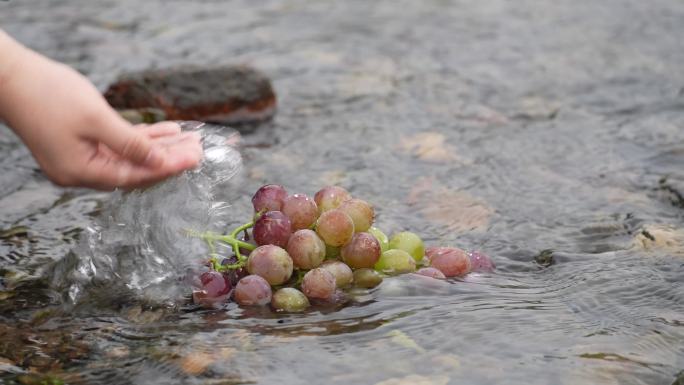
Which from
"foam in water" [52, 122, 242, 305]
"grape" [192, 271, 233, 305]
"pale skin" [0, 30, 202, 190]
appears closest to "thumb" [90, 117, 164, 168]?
"pale skin" [0, 30, 202, 190]

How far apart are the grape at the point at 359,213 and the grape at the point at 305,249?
0.40ft

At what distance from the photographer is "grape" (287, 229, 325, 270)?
2.33m

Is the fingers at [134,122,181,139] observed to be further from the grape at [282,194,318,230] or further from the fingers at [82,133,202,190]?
the grape at [282,194,318,230]

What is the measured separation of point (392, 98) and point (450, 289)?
83.0 inches

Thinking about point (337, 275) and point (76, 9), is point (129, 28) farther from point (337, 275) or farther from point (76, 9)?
point (337, 275)

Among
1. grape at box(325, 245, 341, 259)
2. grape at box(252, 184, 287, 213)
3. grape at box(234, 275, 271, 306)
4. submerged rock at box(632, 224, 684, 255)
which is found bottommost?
submerged rock at box(632, 224, 684, 255)

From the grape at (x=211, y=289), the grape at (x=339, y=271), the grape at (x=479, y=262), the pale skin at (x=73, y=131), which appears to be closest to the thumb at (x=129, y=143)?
the pale skin at (x=73, y=131)

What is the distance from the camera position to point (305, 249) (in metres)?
2.33

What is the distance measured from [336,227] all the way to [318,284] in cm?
15

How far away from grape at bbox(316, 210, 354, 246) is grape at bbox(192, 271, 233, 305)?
0.93 ft

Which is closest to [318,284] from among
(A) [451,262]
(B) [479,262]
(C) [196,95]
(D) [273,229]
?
(D) [273,229]

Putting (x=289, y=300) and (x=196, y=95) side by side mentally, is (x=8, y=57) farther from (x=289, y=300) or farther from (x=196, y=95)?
(x=196, y=95)

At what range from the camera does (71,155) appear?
1879 mm

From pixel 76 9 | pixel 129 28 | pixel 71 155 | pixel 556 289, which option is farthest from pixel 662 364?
pixel 76 9
